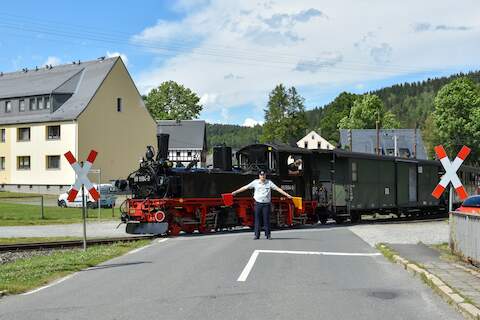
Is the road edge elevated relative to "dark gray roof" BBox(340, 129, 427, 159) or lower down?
lower down

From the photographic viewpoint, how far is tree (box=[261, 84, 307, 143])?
336ft

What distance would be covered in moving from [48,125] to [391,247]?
42.5 m

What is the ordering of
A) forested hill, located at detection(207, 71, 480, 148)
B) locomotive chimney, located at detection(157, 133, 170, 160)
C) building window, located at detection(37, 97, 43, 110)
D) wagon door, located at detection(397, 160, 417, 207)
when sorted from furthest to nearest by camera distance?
forested hill, located at detection(207, 71, 480, 148) < building window, located at detection(37, 97, 43, 110) < wagon door, located at detection(397, 160, 417, 207) < locomotive chimney, located at detection(157, 133, 170, 160)

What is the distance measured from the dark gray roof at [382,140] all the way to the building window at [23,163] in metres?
47.0

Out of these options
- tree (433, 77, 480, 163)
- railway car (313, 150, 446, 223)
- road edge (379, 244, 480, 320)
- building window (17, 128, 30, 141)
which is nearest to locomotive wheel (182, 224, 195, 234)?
railway car (313, 150, 446, 223)

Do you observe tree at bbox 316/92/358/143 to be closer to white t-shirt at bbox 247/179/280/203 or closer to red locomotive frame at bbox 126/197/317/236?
red locomotive frame at bbox 126/197/317/236

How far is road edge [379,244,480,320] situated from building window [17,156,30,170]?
150ft

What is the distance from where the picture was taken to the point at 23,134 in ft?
172

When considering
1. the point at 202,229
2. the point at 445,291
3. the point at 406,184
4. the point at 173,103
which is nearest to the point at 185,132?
the point at 173,103

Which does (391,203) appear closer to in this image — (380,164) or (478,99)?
(380,164)

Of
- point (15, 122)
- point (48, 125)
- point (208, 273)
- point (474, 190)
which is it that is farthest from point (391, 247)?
point (15, 122)

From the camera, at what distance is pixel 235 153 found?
75.7 ft

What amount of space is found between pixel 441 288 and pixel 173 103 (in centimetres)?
8220

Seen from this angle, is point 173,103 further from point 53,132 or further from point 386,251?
A: point 386,251
